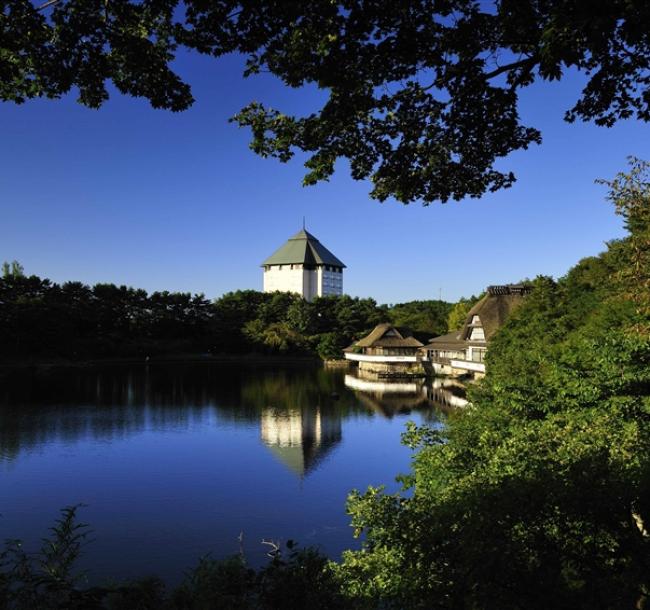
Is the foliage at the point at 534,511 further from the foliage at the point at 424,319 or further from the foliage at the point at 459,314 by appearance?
the foliage at the point at 424,319

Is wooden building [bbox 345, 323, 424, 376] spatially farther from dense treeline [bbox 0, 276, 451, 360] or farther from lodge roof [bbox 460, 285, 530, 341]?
dense treeline [bbox 0, 276, 451, 360]

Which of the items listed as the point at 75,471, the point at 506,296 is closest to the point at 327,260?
the point at 506,296

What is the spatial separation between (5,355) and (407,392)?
113 feet

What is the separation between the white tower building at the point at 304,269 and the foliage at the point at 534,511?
6985cm

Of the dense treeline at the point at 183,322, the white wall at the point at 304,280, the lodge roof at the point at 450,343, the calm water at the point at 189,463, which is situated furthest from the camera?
the white wall at the point at 304,280

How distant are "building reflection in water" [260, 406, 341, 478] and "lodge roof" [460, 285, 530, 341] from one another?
46.1ft

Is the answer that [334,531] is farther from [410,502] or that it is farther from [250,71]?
[250,71]

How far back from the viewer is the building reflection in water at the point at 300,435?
1623 centimetres

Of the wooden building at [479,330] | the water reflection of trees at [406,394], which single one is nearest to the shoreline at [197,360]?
the water reflection of trees at [406,394]

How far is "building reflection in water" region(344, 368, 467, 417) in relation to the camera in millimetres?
26734

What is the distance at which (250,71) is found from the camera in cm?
447

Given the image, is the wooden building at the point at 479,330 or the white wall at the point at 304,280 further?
the white wall at the point at 304,280

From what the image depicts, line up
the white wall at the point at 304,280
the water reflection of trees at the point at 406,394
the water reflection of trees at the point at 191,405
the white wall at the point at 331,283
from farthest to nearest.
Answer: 1. the white wall at the point at 331,283
2. the white wall at the point at 304,280
3. the water reflection of trees at the point at 406,394
4. the water reflection of trees at the point at 191,405

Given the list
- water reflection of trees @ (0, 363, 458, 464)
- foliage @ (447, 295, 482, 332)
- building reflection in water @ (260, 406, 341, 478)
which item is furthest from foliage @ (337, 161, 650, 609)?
foliage @ (447, 295, 482, 332)
